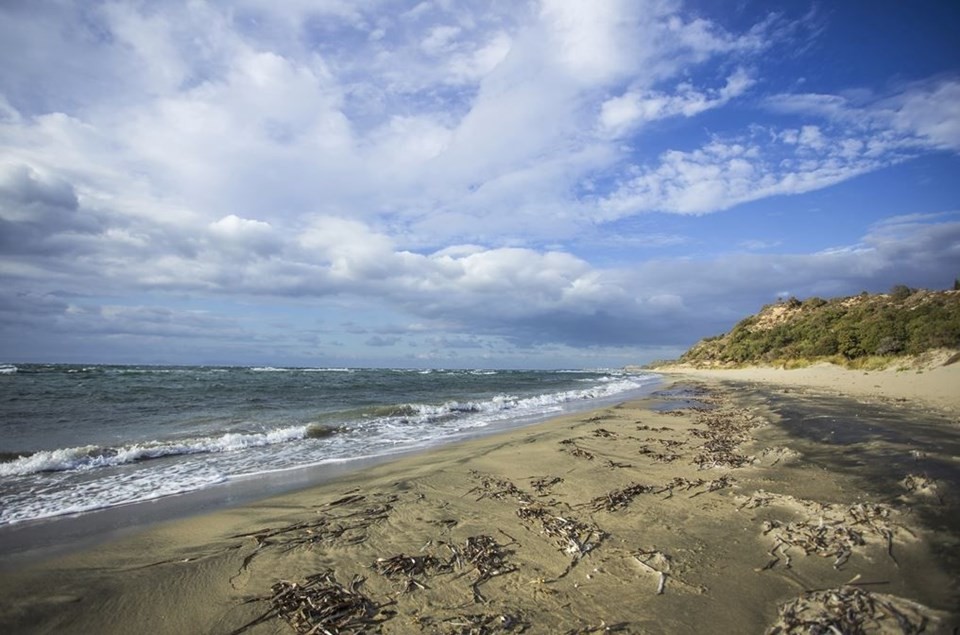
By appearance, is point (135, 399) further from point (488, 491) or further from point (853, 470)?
point (853, 470)

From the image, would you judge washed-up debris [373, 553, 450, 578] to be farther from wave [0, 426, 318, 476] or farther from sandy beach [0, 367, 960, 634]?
wave [0, 426, 318, 476]

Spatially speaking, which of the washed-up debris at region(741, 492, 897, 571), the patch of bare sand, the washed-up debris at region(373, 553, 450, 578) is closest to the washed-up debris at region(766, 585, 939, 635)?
the washed-up debris at region(741, 492, 897, 571)

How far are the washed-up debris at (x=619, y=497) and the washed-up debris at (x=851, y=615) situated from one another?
8.48 ft

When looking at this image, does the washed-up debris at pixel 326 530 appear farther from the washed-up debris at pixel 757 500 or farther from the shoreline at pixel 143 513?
the washed-up debris at pixel 757 500

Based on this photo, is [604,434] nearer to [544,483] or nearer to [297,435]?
[544,483]

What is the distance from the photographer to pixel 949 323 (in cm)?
2680

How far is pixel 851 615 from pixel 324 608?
4.10 m

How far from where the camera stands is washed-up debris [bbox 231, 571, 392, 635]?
3365mm

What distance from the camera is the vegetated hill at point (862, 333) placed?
2842 centimetres

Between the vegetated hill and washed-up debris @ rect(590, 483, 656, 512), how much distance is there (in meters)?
31.8

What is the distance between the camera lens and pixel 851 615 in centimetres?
316

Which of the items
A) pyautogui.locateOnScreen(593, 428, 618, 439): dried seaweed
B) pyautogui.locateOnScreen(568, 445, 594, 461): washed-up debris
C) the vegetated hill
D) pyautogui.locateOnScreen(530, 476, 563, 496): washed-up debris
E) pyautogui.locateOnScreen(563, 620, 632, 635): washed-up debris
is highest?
the vegetated hill

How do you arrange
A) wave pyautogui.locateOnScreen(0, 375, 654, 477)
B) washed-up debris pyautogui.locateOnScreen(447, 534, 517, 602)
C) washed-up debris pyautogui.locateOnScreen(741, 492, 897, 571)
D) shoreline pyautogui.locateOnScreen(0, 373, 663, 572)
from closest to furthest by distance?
1. washed-up debris pyautogui.locateOnScreen(447, 534, 517, 602)
2. washed-up debris pyautogui.locateOnScreen(741, 492, 897, 571)
3. shoreline pyautogui.locateOnScreen(0, 373, 663, 572)
4. wave pyautogui.locateOnScreen(0, 375, 654, 477)

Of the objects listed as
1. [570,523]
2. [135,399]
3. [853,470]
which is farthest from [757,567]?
[135,399]
